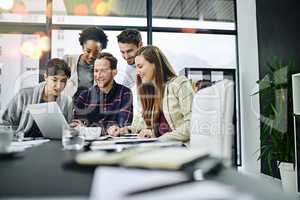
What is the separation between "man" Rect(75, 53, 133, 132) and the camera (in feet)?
12.9

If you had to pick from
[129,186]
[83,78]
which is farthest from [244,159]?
[129,186]

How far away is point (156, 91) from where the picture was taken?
12.7 ft

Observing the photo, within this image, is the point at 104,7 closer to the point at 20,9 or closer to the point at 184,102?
the point at 20,9

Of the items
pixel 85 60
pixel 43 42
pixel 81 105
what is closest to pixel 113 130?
pixel 81 105

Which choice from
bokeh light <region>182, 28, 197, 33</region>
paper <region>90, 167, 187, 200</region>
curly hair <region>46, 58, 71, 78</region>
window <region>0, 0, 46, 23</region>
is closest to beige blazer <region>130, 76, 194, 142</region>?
bokeh light <region>182, 28, 197, 33</region>

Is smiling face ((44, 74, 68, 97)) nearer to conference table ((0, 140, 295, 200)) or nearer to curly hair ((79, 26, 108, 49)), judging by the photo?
curly hair ((79, 26, 108, 49))

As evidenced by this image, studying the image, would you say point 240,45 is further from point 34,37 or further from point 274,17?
point 34,37

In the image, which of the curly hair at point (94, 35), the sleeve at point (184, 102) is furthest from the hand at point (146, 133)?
the curly hair at point (94, 35)

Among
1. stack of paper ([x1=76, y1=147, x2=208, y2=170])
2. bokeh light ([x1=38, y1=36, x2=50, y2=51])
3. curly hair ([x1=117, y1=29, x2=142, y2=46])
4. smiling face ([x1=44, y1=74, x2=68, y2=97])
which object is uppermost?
curly hair ([x1=117, y1=29, x2=142, y2=46])

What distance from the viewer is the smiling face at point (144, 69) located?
3.95 m

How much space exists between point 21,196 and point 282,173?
3.09 m

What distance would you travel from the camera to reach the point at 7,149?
1142mm

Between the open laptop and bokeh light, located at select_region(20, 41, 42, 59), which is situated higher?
bokeh light, located at select_region(20, 41, 42, 59)

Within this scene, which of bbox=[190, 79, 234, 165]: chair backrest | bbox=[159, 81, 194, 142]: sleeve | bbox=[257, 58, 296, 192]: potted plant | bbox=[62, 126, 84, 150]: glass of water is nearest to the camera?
bbox=[62, 126, 84, 150]: glass of water
